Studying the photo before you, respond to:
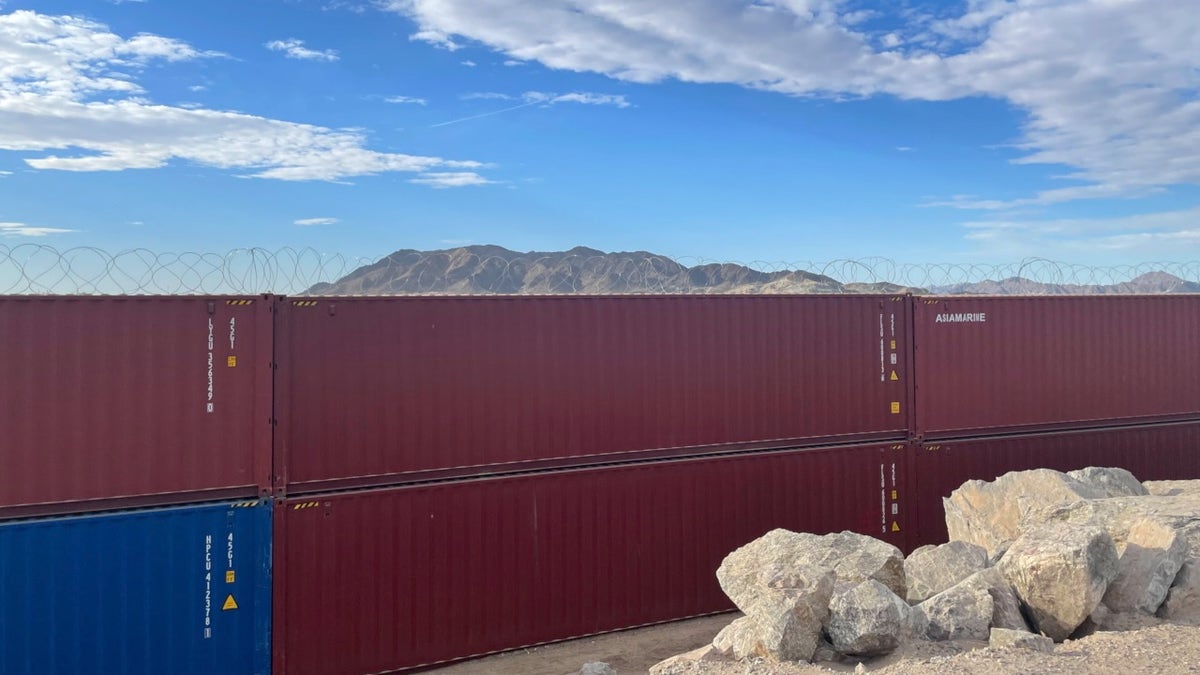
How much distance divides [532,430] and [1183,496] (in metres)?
8.43

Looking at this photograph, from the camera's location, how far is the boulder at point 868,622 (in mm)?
7387

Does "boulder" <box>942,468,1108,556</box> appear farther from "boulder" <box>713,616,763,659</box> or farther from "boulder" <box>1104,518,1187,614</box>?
"boulder" <box>713,616,763,659</box>

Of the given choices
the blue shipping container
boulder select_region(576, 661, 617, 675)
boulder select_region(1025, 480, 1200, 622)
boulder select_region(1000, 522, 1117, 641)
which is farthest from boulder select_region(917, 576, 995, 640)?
the blue shipping container

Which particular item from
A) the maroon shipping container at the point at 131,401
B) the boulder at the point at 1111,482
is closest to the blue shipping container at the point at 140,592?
the maroon shipping container at the point at 131,401

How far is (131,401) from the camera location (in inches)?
373

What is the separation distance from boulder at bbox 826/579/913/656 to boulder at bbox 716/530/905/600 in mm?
693

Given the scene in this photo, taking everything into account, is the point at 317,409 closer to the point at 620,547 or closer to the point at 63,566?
the point at 63,566

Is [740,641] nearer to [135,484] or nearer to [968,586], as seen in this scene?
[968,586]

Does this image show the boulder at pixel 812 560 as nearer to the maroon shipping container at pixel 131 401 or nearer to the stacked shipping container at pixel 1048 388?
A: the stacked shipping container at pixel 1048 388

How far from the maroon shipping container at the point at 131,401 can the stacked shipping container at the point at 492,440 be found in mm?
24

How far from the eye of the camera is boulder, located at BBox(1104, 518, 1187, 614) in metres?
8.23

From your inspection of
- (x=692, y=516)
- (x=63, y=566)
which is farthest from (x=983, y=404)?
(x=63, y=566)

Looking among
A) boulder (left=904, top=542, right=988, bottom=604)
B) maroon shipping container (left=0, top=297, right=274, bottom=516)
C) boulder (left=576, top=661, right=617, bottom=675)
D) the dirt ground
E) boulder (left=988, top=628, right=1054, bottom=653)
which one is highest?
maroon shipping container (left=0, top=297, right=274, bottom=516)

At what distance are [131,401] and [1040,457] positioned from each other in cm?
1367
